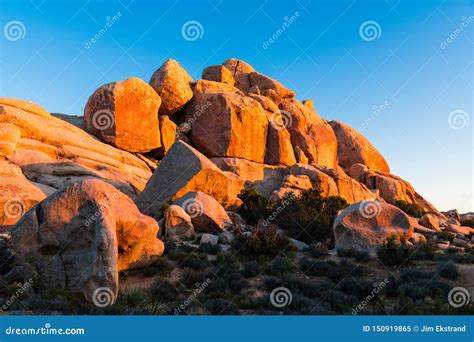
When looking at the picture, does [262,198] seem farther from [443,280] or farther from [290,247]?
[443,280]

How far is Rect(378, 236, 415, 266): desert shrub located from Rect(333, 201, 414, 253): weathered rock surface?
1.62 ft

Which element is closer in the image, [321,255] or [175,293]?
[175,293]

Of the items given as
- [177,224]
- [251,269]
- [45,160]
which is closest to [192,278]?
[251,269]

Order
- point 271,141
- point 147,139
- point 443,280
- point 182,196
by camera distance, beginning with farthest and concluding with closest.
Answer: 1. point 271,141
2. point 147,139
3. point 182,196
4. point 443,280

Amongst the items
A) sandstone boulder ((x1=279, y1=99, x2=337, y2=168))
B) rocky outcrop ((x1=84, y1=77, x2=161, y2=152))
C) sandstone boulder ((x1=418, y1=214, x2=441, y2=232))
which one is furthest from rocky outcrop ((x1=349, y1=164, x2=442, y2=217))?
rocky outcrop ((x1=84, y1=77, x2=161, y2=152))

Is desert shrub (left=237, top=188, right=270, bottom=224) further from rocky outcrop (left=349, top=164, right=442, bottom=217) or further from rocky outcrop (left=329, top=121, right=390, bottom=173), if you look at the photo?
rocky outcrop (left=329, top=121, right=390, bottom=173)

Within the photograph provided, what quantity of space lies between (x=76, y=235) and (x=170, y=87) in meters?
31.6

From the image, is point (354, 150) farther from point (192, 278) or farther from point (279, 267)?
point (192, 278)

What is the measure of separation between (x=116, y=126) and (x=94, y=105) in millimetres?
2977

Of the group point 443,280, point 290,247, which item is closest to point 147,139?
point 290,247

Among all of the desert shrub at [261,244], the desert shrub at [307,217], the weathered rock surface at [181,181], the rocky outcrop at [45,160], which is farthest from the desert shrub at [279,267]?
the rocky outcrop at [45,160]

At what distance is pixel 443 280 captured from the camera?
14289 mm

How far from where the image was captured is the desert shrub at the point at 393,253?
54.1 ft

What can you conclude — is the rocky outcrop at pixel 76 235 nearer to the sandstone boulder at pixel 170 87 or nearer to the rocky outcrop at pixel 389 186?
the sandstone boulder at pixel 170 87
